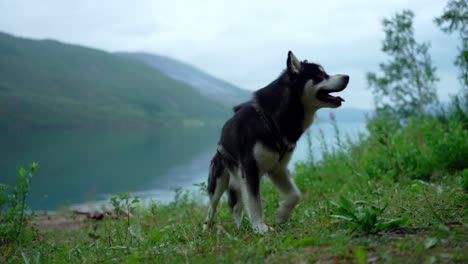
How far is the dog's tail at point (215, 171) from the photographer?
5.84 metres

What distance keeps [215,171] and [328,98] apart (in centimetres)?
187

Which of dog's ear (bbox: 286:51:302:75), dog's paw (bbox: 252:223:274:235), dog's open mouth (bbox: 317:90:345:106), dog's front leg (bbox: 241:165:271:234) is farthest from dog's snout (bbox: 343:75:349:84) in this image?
dog's paw (bbox: 252:223:274:235)

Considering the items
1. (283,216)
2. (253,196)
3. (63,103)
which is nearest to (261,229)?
(253,196)

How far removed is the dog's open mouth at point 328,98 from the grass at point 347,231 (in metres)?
1.29

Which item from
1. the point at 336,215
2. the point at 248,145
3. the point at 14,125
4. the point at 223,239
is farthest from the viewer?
the point at 14,125

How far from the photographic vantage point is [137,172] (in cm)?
3666

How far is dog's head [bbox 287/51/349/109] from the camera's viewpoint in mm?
5262

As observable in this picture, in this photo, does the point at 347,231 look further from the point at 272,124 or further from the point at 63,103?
the point at 63,103

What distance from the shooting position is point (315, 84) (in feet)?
17.4

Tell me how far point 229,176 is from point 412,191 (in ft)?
10.1

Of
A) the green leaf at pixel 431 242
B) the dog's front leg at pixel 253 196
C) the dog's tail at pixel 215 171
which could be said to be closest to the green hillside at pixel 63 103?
the dog's tail at pixel 215 171

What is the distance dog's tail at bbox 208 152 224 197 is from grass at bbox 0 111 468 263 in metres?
0.16

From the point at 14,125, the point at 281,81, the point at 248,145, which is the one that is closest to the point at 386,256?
the point at 248,145

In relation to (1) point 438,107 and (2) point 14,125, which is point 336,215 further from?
(2) point 14,125
